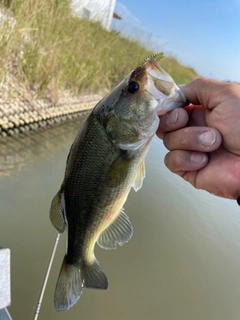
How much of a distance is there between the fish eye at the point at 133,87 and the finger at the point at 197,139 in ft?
1.18

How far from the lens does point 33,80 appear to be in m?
8.40

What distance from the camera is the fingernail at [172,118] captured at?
1.59 metres

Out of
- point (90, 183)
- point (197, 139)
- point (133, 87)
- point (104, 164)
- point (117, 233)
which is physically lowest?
point (117, 233)

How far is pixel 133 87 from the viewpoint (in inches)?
57.6

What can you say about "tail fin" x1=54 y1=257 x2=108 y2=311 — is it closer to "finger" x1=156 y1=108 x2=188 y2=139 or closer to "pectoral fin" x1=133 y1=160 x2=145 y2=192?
"pectoral fin" x1=133 y1=160 x2=145 y2=192

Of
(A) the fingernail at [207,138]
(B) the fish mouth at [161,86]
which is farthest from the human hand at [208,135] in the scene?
(B) the fish mouth at [161,86]

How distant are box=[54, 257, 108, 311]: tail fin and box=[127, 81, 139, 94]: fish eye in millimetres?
913

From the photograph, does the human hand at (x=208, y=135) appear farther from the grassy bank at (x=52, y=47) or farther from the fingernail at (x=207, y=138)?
the grassy bank at (x=52, y=47)

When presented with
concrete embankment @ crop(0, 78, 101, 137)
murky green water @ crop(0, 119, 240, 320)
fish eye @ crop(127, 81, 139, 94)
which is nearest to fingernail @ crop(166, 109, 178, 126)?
fish eye @ crop(127, 81, 139, 94)

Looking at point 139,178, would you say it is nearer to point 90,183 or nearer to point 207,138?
point 90,183

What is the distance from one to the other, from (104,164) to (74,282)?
25.1 inches

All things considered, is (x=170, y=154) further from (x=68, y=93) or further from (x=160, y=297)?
(x=68, y=93)

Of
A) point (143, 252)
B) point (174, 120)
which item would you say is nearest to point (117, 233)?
point (174, 120)

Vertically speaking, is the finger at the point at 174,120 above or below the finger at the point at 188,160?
above
